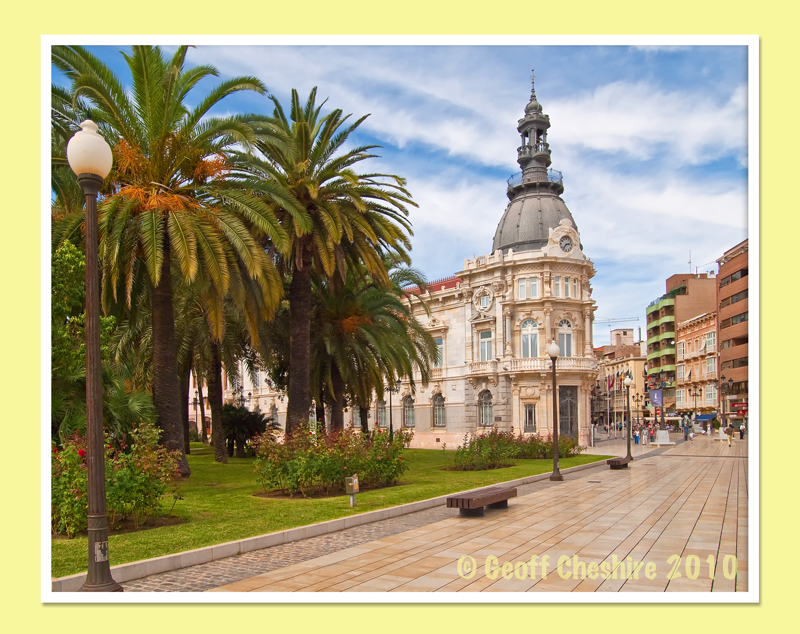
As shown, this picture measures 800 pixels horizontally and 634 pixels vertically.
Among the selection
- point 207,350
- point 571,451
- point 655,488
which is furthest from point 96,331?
point 571,451

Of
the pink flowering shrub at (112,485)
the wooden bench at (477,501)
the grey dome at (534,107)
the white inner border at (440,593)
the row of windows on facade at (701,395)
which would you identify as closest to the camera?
the white inner border at (440,593)

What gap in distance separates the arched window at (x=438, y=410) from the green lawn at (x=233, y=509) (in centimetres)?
2271

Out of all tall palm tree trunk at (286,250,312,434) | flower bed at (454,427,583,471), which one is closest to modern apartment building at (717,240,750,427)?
flower bed at (454,427,583,471)

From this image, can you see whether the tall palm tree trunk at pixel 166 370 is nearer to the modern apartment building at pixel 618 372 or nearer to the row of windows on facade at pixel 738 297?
the row of windows on facade at pixel 738 297

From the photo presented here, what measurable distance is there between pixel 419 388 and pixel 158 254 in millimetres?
32788

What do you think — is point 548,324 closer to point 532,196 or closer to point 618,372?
point 532,196

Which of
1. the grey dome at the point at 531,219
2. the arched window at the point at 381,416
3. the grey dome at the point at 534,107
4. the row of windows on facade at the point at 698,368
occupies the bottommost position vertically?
the arched window at the point at 381,416

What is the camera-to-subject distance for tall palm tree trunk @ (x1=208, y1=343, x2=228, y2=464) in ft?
77.5

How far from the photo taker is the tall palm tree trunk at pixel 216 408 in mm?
23609

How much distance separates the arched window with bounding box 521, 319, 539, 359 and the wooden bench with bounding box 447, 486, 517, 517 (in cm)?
2730

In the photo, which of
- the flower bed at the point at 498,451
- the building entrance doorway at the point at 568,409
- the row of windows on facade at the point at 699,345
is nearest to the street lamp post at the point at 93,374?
the flower bed at the point at 498,451

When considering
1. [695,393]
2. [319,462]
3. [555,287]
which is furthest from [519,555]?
[695,393]

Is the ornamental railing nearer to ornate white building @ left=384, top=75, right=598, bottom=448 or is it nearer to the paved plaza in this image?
ornate white building @ left=384, top=75, right=598, bottom=448

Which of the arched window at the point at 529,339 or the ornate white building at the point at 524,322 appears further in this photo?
the arched window at the point at 529,339
